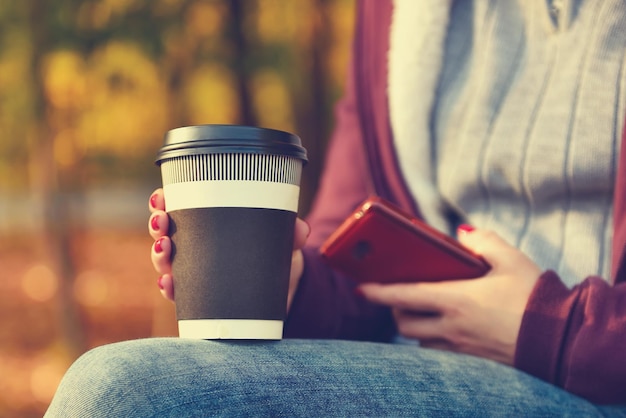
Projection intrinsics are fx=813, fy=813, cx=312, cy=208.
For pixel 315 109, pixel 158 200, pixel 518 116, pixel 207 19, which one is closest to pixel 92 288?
pixel 315 109

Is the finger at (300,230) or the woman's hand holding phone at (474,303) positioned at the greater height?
the finger at (300,230)

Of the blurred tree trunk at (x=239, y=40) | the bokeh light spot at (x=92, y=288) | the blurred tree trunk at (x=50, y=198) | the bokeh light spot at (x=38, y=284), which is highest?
the blurred tree trunk at (x=239, y=40)

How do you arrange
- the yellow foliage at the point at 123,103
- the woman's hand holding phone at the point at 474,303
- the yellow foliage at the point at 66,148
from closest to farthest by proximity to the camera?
the woman's hand holding phone at the point at 474,303 → the yellow foliage at the point at 123,103 → the yellow foliage at the point at 66,148

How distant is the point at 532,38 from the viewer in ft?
5.37

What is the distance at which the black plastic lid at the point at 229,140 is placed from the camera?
104 centimetres

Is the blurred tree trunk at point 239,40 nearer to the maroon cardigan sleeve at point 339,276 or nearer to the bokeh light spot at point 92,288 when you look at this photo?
the maroon cardigan sleeve at point 339,276

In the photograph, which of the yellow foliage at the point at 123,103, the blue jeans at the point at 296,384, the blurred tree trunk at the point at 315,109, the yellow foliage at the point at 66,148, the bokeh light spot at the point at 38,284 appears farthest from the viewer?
the bokeh light spot at the point at 38,284

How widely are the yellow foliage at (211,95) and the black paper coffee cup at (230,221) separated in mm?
2850

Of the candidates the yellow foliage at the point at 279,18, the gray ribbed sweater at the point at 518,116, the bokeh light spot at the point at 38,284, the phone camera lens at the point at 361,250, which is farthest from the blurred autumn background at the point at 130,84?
the bokeh light spot at the point at 38,284

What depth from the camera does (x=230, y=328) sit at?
1.12 m

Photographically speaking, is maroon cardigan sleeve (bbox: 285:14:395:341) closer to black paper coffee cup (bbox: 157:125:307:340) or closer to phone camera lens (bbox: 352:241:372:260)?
phone camera lens (bbox: 352:241:372:260)

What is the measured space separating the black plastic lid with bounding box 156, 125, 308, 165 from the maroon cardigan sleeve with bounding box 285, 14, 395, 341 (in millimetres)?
454

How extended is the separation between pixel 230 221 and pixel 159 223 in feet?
0.37

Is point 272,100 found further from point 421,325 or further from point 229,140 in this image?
point 229,140
